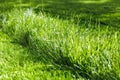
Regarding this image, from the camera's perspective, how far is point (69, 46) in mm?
4020

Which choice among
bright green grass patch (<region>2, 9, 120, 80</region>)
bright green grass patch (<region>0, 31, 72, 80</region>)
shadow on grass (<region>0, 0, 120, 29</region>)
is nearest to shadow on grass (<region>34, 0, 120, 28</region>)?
shadow on grass (<region>0, 0, 120, 29</region>)

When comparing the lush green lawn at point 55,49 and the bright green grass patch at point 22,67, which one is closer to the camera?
the lush green lawn at point 55,49

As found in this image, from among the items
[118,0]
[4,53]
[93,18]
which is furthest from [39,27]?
[118,0]

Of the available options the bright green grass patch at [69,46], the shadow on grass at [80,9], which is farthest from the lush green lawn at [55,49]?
the shadow on grass at [80,9]

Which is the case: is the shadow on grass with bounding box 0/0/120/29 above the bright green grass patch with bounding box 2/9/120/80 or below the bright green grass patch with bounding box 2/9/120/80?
below

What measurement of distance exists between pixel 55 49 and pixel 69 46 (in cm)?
23

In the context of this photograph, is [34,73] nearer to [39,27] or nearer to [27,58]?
[27,58]

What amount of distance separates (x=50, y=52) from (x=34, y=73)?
22.6 inches

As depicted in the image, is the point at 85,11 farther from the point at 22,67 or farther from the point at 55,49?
the point at 22,67

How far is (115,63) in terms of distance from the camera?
335 centimetres

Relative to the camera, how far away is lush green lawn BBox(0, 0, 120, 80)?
3541 millimetres

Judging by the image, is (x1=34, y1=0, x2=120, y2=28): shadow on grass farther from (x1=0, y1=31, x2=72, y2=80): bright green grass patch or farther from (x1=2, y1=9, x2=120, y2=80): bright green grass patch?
(x1=0, y1=31, x2=72, y2=80): bright green grass patch

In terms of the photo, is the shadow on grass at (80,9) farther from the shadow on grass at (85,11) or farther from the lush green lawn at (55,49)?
the lush green lawn at (55,49)

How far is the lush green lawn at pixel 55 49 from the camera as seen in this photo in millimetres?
3541
